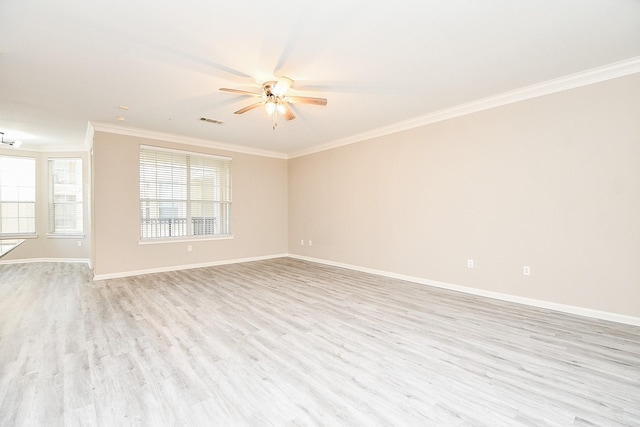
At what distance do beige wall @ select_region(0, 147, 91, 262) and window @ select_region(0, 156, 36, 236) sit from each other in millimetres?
111

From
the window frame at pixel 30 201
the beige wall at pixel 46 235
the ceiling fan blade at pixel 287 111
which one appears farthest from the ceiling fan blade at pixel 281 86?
the window frame at pixel 30 201

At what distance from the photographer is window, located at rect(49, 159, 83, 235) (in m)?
6.93

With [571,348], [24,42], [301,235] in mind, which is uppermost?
[24,42]

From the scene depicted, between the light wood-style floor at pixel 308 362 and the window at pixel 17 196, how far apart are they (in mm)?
3886

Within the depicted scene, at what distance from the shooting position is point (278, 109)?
352 centimetres

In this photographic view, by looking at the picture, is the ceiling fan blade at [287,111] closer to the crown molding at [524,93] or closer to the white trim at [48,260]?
the crown molding at [524,93]

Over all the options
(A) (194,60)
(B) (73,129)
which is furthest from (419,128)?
(B) (73,129)

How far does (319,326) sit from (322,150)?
4.56 metres

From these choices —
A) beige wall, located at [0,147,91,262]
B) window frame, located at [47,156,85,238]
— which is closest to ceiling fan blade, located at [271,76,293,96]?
beige wall, located at [0,147,91,262]

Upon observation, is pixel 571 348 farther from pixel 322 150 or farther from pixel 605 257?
pixel 322 150

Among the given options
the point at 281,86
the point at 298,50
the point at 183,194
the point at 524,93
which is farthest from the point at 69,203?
the point at 524,93

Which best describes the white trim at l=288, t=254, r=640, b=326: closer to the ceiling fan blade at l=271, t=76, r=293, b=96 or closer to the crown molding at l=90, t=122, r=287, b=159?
the ceiling fan blade at l=271, t=76, r=293, b=96

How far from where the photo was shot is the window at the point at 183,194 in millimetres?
5680

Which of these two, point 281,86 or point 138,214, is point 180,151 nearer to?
point 138,214
